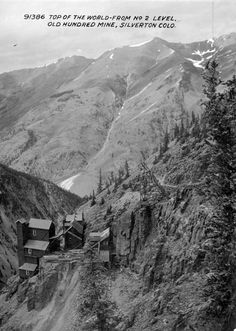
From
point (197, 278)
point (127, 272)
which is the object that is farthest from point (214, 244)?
point (127, 272)

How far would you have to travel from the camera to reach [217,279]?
27.0m

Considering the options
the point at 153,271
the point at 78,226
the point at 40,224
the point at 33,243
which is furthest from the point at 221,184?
the point at 40,224

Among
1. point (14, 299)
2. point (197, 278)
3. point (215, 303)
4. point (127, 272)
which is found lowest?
point (14, 299)

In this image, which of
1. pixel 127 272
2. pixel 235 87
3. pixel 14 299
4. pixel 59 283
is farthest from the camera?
pixel 14 299

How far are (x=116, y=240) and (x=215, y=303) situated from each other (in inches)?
1259

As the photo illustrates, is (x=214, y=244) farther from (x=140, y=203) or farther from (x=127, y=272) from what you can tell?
(x=140, y=203)

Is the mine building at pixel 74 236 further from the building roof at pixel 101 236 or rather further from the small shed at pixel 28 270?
the building roof at pixel 101 236

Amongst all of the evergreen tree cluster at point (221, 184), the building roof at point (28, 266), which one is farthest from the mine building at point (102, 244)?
the evergreen tree cluster at point (221, 184)

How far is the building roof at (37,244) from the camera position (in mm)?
69312

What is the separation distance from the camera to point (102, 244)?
57969mm

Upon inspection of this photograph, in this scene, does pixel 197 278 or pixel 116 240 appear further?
pixel 116 240

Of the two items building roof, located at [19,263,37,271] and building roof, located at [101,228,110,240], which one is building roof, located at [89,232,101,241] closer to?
building roof, located at [101,228,110,240]

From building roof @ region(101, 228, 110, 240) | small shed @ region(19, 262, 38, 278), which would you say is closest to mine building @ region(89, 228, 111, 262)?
building roof @ region(101, 228, 110, 240)

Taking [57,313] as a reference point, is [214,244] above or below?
above
